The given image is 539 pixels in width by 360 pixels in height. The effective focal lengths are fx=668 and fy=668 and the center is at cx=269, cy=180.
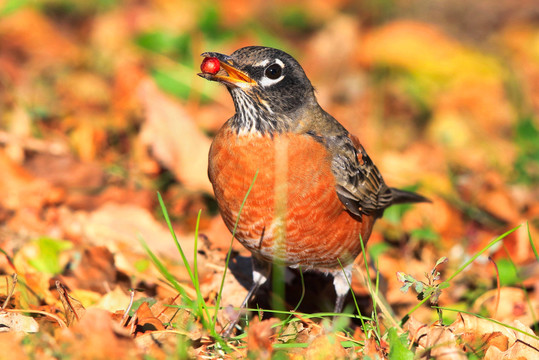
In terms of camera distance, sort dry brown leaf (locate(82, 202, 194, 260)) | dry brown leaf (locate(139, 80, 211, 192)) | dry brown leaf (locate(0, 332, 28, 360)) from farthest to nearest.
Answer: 1. dry brown leaf (locate(139, 80, 211, 192))
2. dry brown leaf (locate(82, 202, 194, 260))
3. dry brown leaf (locate(0, 332, 28, 360))

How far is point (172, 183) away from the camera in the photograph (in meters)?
7.06

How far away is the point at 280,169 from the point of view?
437 centimetres

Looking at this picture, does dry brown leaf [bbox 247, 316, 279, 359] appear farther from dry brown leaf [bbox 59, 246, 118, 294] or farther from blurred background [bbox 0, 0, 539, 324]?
blurred background [bbox 0, 0, 539, 324]

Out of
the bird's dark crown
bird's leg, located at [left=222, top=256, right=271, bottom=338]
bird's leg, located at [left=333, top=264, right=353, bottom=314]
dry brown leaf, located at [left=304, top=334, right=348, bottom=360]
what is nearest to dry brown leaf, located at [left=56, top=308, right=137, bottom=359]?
dry brown leaf, located at [left=304, top=334, right=348, bottom=360]

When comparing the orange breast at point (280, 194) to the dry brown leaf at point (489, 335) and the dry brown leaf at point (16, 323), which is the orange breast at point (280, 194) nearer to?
the dry brown leaf at point (489, 335)

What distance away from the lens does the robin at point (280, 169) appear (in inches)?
172

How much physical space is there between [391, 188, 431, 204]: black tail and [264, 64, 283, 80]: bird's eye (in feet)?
5.62

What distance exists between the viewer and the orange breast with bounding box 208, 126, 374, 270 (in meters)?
4.36

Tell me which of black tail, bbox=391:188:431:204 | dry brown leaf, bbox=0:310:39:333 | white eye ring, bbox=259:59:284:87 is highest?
white eye ring, bbox=259:59:284:87

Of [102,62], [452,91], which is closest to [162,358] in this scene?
[102,62]

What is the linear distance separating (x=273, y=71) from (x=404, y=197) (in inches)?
77.9

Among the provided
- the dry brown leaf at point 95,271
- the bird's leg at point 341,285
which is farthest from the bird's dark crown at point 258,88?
the dry brown leaf at point 95,271

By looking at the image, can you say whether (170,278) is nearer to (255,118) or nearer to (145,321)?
(145,321)

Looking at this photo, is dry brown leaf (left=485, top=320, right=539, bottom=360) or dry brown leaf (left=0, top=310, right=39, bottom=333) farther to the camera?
dry brown leaf (left=485, top=320, right=539, bottom=360)
